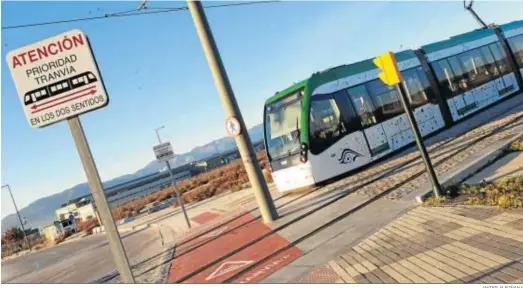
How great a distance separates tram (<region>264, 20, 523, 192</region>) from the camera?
12.4 m

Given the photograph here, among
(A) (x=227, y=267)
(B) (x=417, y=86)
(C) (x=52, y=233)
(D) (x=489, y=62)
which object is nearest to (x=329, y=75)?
(B) (x=417, y=86)

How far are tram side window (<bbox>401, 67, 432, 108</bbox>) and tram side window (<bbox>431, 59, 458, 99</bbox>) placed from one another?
889 millimetres

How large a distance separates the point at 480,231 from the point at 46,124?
5.01 m

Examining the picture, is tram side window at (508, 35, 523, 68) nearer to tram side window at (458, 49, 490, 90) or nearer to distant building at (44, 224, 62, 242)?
tram side window at (458, 49, 490, 90)

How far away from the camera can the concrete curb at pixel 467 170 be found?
25.8ft

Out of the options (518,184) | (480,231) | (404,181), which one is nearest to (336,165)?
(404,181)

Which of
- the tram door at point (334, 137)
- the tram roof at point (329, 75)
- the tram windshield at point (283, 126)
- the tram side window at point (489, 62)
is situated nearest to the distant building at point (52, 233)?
the tram windshield at point (283, 126)

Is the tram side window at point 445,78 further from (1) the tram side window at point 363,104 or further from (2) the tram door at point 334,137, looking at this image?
(2) the tram door at point 334,137

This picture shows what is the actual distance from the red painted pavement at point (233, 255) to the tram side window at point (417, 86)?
8.13 m

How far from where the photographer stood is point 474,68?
18219mm

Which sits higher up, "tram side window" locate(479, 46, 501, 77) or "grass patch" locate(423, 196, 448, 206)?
"tram side window" locate(479, 46, 501, 77)

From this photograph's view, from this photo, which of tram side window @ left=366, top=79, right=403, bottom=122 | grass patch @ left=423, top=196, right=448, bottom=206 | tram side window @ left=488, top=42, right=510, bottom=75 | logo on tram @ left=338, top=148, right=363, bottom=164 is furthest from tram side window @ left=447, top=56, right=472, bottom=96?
grass patch @ left=423, top=196, right=448, bottom=206

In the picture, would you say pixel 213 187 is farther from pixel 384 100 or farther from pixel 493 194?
pixel 493 194

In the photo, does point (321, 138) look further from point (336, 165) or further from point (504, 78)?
point (504, 78)
